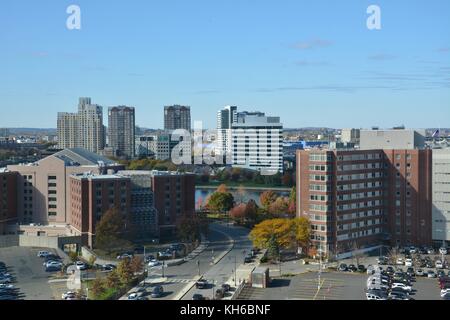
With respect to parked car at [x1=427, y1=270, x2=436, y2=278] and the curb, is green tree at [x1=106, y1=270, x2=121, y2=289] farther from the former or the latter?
parked car at [x1=427, y1=270, x2=436, y2=278]

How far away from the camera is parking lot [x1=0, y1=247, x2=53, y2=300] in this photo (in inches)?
189

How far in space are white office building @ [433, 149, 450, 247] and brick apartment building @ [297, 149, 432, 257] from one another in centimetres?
8

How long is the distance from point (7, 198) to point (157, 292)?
401 centimetres

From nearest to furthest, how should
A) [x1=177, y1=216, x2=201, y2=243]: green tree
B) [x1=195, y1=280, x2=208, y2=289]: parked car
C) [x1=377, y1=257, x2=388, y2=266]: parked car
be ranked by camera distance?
[x1=195, y1=280, x2=208, y2=289]: parked car, [x1=377, y1=257, x2=388, y2=266]: parked car, [x1=177, y1=216, x2=201, y2=243]: green tree

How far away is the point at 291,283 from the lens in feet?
16.9

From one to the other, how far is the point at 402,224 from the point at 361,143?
1.12 metres

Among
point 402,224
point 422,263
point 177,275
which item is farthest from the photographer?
point 402,224

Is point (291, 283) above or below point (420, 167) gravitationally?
below

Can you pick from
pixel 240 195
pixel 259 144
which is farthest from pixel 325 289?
pixel 259 144

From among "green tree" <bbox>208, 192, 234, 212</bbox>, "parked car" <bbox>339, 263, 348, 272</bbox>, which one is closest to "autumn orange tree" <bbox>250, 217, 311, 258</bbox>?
"parked car" <bbox>339, 263, 348, 272</bbox>

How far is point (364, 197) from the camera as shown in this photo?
6.79m
